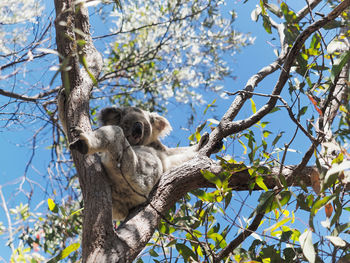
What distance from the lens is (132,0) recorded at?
573 cm

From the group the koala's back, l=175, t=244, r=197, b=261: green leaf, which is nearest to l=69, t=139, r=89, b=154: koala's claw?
the koala's back

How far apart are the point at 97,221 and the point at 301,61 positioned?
1605 mm

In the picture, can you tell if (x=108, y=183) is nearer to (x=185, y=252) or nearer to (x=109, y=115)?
(x=185, y=252)

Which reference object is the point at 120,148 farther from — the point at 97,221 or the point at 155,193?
the point at 97,221

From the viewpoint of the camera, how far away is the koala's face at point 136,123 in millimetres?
3090

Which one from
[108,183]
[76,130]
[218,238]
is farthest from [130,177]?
[218,238]

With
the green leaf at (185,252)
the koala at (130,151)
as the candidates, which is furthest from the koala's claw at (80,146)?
→ the green leaf at (185,252)

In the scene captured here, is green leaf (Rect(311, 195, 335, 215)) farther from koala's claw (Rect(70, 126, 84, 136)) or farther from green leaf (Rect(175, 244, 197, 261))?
koala's claw (Rect(70, 126, 84, 136))

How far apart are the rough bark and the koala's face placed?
2.29 ft

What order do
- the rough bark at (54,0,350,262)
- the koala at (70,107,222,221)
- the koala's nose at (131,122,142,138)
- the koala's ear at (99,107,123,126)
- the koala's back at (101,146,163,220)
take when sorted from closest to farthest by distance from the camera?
1. the rough bark at (54,0,350,262)
2. the koala at (70,107,222,221)
3. the koala's back at (101,146,163,220)
4. the koala's nose at (131,122,142,138)
5. the koala's ear at (99,107,123,126)

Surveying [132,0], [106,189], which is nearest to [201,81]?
[132,0]

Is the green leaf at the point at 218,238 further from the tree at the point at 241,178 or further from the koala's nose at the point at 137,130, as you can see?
the koala's nose at the point at 137,130

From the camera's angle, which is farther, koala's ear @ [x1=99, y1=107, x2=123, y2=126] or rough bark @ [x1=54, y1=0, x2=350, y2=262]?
koala's ear @ [x1=99, y1=107, x2=123, y2=126]

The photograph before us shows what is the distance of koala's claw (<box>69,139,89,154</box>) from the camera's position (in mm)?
1962
